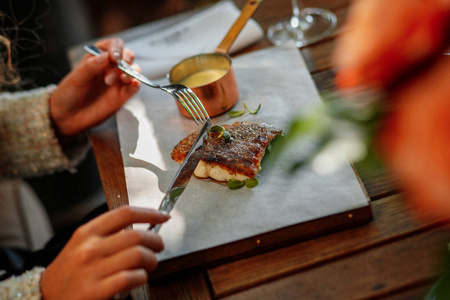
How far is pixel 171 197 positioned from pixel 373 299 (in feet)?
1.23

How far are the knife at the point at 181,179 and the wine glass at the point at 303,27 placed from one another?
2.02 feet

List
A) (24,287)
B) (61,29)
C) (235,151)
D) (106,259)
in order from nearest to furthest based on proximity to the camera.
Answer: (106,259) → (24,287) → (235,151) → (61,29)

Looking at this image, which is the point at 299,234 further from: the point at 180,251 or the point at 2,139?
the point at 2,139

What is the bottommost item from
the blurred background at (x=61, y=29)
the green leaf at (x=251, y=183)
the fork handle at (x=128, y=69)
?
the blurred background at (x=61, y=29)

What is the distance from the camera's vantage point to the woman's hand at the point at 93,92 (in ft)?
4.03

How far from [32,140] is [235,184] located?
0.76m

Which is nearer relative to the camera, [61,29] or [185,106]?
[185,106]

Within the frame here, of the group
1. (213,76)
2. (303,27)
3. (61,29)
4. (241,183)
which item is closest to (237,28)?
(213,76)

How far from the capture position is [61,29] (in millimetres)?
3182

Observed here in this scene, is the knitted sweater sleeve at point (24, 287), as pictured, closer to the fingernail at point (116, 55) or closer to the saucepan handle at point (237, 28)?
the fingernail at point (116, 55)

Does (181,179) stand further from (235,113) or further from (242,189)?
(235,113)

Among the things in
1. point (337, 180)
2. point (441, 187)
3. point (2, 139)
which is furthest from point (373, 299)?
point (2, 139)

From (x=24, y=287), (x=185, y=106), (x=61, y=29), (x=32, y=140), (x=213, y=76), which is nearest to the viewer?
(x=24, y=287)

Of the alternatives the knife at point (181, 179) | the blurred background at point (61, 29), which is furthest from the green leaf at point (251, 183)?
the blurred background at point (61, 29)
